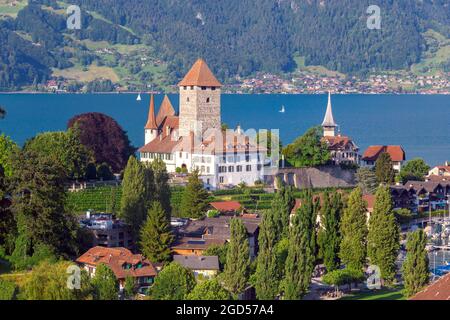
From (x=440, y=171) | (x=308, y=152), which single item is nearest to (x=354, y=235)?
(x=308, y=152)

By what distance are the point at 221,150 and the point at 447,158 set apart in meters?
40.7

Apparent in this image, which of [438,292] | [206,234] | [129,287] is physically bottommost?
[129,287]

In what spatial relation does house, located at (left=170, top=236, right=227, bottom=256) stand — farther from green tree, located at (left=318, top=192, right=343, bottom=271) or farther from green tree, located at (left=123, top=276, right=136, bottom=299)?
Result: green tree, located at (left=123, top=276, right=136, bottom=299)

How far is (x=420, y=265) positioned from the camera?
40.0m

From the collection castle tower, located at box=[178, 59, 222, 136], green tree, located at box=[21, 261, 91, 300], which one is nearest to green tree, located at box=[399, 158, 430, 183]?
castle tower, located at box=[178, 59, 222, 136]

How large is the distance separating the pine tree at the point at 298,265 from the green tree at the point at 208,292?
289cm

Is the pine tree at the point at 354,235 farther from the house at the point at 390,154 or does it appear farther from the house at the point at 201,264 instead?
the house at the point at 390,154

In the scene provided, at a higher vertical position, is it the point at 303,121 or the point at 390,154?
the point at 303,121

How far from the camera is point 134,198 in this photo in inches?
1823

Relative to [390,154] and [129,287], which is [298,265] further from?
[390,154]

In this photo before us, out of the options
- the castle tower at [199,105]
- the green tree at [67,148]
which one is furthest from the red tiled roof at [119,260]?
the castle tower at [199,105]

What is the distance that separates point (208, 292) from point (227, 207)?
19.9m

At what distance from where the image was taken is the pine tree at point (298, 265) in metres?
39.0
